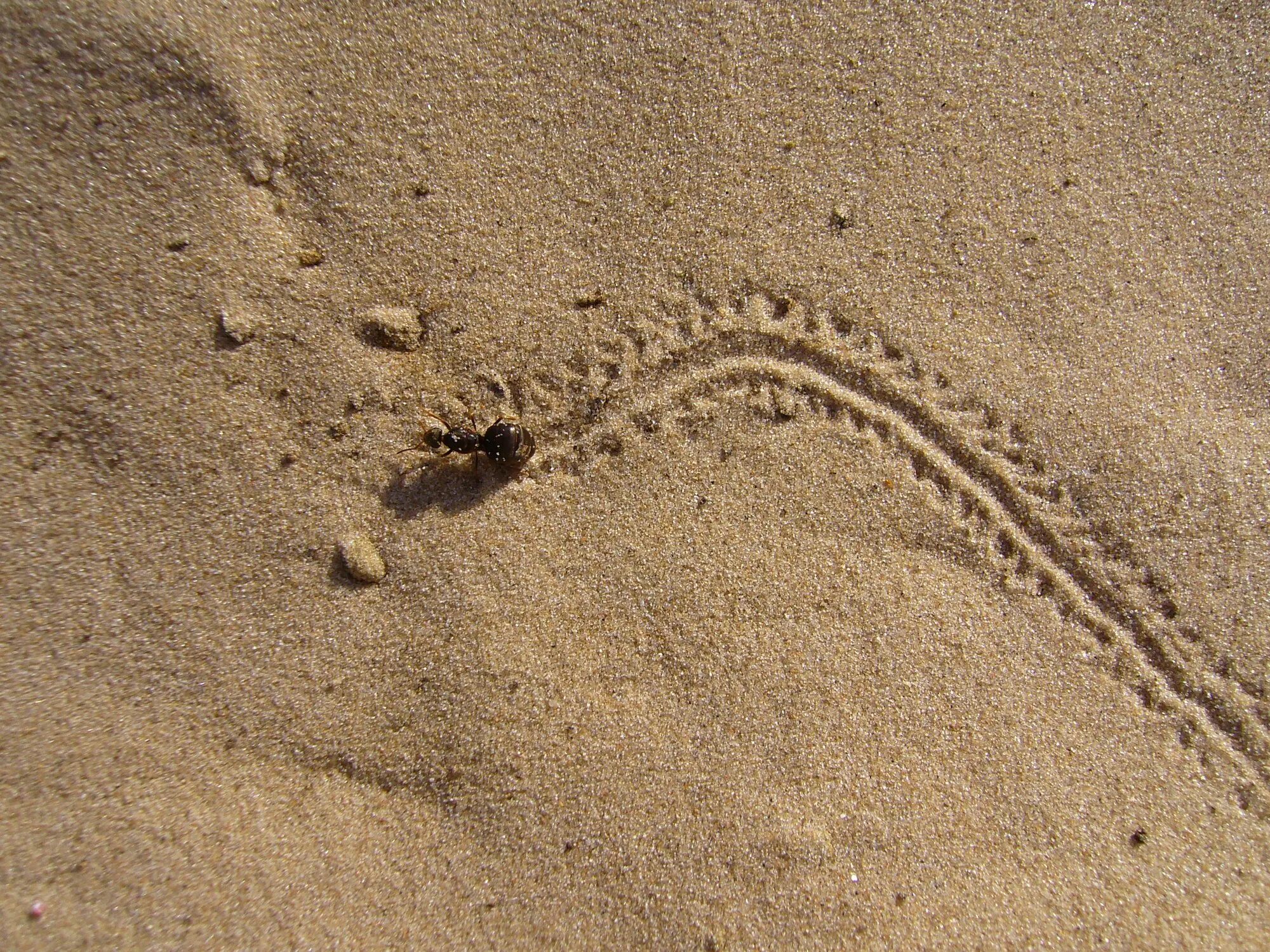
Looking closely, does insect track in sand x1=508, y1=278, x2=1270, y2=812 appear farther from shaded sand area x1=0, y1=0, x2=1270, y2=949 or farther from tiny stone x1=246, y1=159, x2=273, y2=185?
tiny stone x1=246, y1=159, x2=273, y2=185

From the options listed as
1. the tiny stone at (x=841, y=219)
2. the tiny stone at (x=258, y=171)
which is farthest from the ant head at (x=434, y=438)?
the tiny stone at (x=841, y=219)

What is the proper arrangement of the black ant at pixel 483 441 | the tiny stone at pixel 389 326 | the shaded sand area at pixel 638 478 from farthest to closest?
the tiny stone at pixel 389 326
the black ant at pixel 483 441
the shaded sand area at pixel 638 478

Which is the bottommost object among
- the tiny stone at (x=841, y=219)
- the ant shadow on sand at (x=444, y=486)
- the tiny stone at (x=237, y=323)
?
the ant shadow on sand at (x=444, y=486)

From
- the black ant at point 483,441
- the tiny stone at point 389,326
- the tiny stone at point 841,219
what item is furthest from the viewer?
the tiny stone at point 841,219

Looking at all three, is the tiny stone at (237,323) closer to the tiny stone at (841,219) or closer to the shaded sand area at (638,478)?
the shaded sand area at (638,478)

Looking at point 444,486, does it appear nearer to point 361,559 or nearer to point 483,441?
point 483,441

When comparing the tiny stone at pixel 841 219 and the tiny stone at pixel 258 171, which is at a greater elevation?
the tiny stone at pixel 841 219
